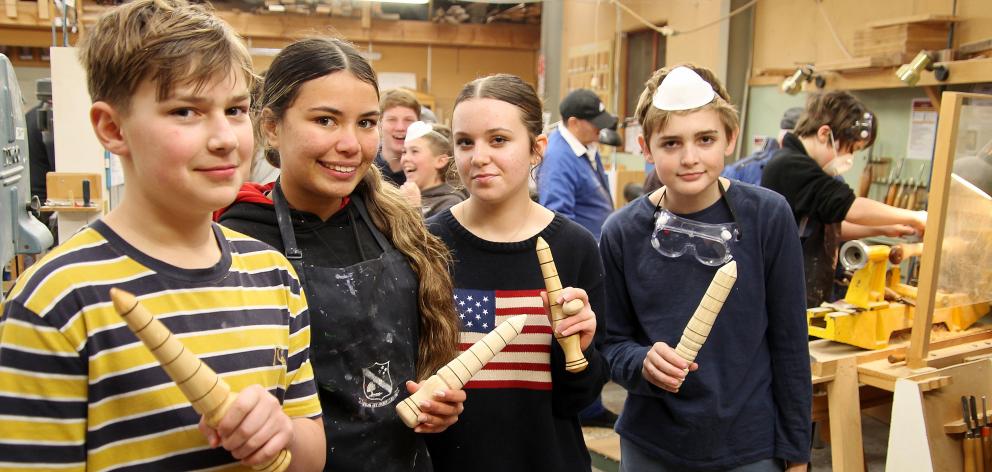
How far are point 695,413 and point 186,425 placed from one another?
121cm

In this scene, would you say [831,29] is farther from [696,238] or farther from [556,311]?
[556,311]

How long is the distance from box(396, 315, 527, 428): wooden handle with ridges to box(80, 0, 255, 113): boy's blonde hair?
1.96 feet

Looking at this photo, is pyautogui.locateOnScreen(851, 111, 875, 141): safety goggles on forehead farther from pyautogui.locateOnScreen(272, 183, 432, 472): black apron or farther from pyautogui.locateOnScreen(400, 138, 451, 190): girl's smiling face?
pyautogui.locateOnScreen(272, 183, 432, 472): black apron

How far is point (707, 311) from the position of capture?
1.59 metres

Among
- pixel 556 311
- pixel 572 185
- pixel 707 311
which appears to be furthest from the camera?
pixel 572 185

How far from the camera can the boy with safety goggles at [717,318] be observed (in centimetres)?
185

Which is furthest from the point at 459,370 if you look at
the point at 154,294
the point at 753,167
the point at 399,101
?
the point at 753,167

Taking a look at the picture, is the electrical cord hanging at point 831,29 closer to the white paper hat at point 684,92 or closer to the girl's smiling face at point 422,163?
the girl's smiling face at point 422,163

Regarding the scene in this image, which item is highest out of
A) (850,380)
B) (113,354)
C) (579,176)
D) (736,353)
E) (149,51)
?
(149,51)

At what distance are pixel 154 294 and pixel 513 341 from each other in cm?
82

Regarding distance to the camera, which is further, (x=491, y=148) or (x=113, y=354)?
(x=491, y=148)

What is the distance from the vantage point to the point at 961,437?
2721mm

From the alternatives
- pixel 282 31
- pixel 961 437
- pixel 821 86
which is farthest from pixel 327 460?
pixel 282 31

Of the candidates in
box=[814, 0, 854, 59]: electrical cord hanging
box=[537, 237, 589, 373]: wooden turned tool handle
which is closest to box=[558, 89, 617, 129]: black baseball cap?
box=[814, 0, 854, 59]: electrical cord hanging
